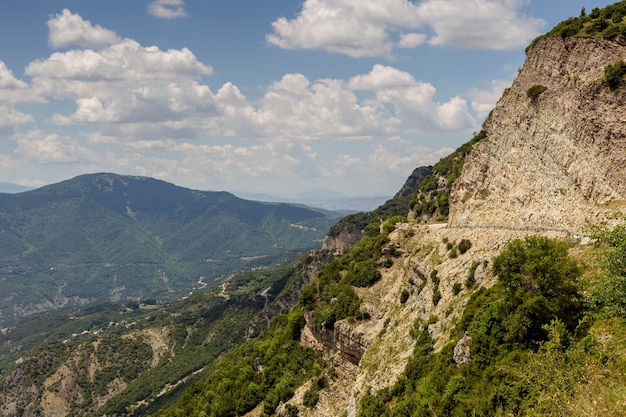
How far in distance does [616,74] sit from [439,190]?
75371 mm

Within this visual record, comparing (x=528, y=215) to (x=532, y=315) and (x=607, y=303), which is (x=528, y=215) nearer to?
(x=532, y=315)


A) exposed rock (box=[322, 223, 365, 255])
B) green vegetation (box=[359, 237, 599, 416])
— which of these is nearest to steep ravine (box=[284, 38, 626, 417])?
green vegetation (box=[359, 237, 599, 416])

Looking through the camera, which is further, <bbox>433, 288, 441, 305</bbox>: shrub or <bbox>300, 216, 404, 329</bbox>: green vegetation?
<bbox>300, 216, 404, 329</bbox>: green vegetation

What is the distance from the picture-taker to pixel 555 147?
37.8 meters

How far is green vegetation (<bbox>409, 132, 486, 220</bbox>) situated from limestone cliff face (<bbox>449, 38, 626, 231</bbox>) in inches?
1318

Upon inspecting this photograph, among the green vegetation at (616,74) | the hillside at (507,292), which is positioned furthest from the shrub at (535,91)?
the green vegetation at (616,74)

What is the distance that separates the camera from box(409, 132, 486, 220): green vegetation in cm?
9056

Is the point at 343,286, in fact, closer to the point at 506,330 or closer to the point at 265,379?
the point at 265,379

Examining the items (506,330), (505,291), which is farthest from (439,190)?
(506,330)

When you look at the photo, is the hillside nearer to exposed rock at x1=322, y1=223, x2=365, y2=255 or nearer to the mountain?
the mountain


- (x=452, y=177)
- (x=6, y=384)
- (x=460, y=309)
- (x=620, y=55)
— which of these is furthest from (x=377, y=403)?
(x=6, y=384)

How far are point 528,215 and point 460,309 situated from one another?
34.7 feet

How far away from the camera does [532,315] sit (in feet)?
84.1

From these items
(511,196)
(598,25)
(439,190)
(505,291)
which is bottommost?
(505,291)
